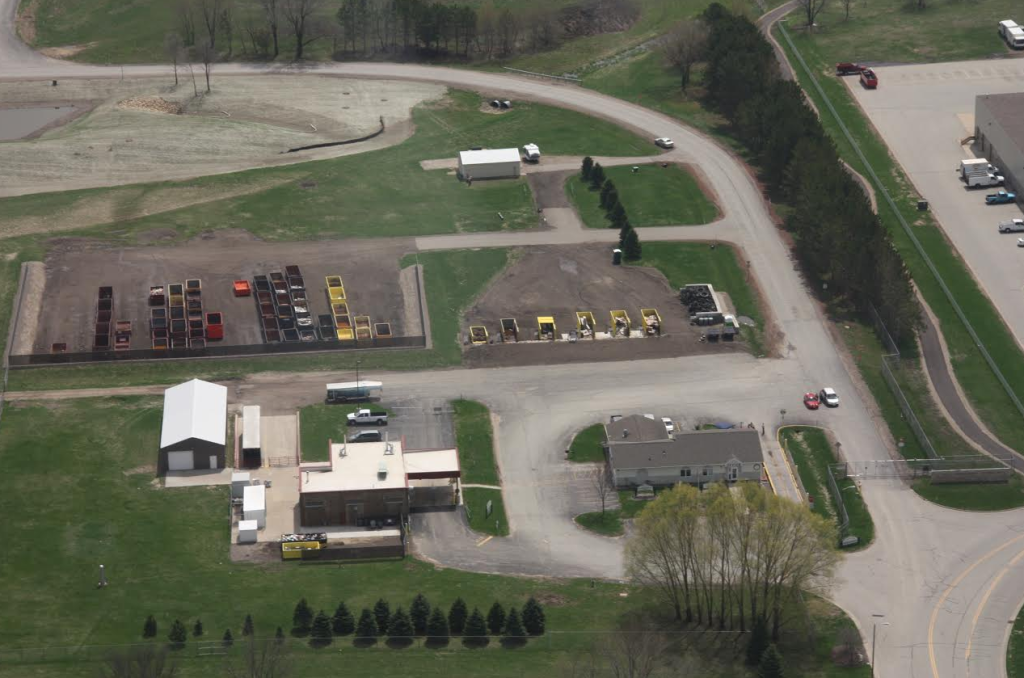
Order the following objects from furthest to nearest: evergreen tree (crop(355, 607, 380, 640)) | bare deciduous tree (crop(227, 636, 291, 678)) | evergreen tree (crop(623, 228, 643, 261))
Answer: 1. evergreen tree (crop(623, 228, 643, 261))
2. evergreen tree (crop(355, 607, 380, 640))
3. bare deciduous tree (crop(227, 636, 291, 678))

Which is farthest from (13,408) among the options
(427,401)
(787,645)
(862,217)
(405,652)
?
(862,217)

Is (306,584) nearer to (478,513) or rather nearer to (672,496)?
(478,513)

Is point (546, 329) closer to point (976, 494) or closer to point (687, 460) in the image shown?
point (687, 460)

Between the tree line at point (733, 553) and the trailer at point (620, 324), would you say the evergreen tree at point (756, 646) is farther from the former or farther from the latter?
the trailer at point (620, 324)

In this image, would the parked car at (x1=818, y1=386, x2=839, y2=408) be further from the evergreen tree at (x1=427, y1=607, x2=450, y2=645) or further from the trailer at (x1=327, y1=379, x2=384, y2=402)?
the evergreen tree at (x1=427, y1=607, x2=450, y2=645)

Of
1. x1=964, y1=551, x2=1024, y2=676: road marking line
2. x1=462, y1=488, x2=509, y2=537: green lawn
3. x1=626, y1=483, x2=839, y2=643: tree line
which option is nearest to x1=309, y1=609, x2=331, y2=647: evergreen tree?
x1=462, y1=488, x2=509, y2=537: green lawn
